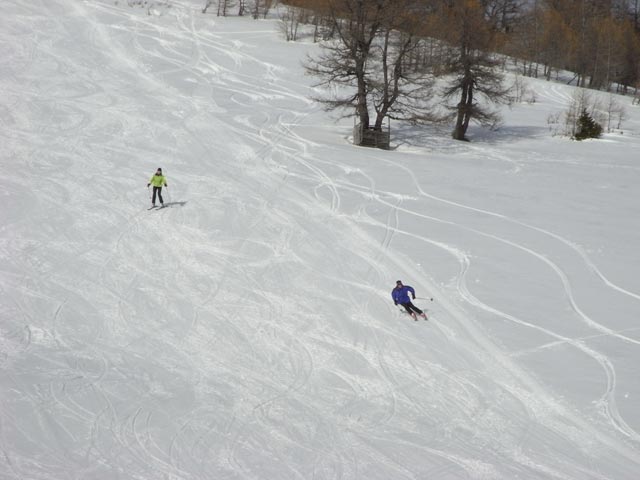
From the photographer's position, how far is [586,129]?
121ft

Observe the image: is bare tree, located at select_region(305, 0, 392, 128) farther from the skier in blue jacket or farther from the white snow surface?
the skier in blue jacket

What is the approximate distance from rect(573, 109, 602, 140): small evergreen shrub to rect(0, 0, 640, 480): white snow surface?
3.15 metres

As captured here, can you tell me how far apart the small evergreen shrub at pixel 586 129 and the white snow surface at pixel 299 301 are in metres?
3.15

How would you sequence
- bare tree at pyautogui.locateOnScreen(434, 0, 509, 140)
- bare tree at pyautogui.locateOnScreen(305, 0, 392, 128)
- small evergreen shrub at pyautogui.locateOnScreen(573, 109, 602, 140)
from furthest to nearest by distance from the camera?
small evergreen shrub at pyautogui.locateOnScreen(573, 109, 602, 140)
bare tree at pyautogui.locateOnScreen(434, 0, 509, 140)
bare tree at pyautogui.locateOnScreen(305, 0, 392, 128)

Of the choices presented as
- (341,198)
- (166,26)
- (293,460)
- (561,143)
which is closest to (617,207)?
(341,198)

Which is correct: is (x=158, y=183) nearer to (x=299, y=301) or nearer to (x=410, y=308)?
(x=299, y=301)

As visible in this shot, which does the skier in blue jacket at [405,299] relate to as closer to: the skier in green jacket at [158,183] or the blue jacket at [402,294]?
the blue jacket at [402,294]

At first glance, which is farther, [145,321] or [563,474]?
[145,321]

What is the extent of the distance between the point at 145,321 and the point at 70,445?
15.8ft

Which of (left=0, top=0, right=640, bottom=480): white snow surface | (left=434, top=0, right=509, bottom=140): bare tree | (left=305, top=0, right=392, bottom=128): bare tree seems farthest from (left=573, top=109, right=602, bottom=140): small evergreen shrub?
(left=305, top=0, right=392, bottom=128): bare tree

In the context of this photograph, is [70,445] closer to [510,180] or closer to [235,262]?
[235,262]

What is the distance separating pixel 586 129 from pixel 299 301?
84.6 ft

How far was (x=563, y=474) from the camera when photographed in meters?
11.0

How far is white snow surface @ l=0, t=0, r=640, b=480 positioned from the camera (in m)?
11.4
